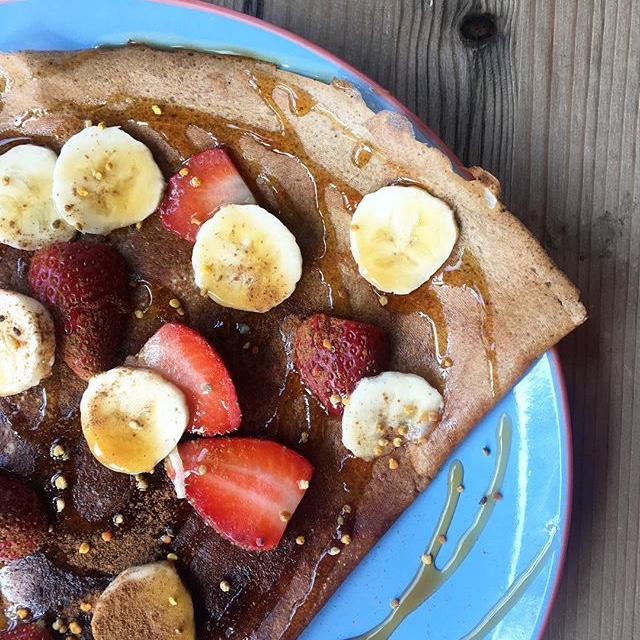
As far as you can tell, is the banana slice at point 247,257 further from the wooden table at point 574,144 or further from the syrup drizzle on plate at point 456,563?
the syrup drizzle on plate at point 456,563

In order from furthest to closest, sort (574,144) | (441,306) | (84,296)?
(574,144) < (441,306) < (84,296)

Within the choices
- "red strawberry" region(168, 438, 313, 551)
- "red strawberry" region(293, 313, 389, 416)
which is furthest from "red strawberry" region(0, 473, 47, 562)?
"red strawberry" region(293, 313, 389, 416)

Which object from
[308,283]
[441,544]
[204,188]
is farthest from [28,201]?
[441,544]

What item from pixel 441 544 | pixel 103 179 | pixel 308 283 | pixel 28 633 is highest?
pixel 103 179

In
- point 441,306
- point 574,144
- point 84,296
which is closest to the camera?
point 84,296

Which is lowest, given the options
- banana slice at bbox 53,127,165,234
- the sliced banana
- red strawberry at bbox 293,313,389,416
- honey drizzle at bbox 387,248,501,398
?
the sliced banana

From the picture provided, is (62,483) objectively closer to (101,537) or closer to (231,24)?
(101,537)

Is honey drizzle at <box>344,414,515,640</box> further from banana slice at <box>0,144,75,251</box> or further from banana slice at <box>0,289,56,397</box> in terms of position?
banana slice at <box>0,144,75,251</box>

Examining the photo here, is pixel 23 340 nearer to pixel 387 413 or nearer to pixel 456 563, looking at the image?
pixel 387 413

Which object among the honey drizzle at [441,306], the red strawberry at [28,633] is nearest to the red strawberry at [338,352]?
the honey drizzle at [441,306]
